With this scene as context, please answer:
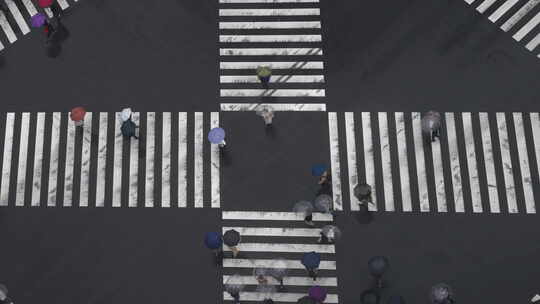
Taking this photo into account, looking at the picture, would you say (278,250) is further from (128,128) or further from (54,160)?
(54,160)

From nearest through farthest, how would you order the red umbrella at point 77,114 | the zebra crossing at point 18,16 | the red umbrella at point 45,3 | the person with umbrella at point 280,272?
the person with umbrella at point 280,272, the red umbrella at point 77,114, the red umbrella at point 45,3, the zebra crossing at point 18,16

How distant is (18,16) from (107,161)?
799 centimetres

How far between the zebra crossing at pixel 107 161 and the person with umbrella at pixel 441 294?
28.9 feet

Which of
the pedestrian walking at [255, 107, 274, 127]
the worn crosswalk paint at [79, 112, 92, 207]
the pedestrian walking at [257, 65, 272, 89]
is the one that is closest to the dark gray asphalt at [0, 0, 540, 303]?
the pedestrian walking at [255, 107, 274, 127]

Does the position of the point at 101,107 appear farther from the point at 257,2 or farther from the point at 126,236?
the point at 257,2

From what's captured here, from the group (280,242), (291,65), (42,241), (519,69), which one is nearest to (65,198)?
(42,241)

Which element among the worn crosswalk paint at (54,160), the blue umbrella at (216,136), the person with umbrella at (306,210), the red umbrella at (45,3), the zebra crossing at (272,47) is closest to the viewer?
the person with umbrella at (306,210)

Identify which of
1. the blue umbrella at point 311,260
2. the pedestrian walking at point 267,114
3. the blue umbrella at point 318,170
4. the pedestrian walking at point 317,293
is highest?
the pedestrian walking at point 267,114

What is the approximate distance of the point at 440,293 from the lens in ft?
78.7

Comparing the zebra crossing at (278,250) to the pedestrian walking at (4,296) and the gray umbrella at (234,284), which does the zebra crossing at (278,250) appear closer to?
the gray umbrella at (234,284)

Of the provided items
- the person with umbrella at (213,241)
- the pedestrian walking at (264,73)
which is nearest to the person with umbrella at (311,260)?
the person with umbrella at (213,241)

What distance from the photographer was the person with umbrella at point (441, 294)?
78.6ft

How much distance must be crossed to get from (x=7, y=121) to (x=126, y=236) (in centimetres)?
724

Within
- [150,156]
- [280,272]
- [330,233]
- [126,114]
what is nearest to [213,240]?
[280,272]
